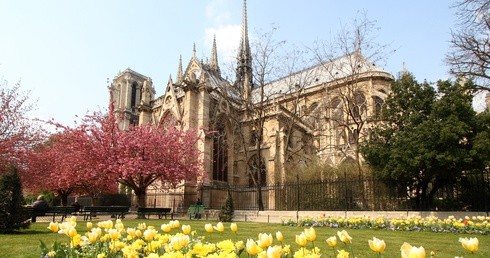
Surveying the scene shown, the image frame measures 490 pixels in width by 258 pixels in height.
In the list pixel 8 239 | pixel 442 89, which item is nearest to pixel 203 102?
pixel 442 89

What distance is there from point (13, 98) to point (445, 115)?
21309mm

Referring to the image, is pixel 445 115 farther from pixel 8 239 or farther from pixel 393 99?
pixel 8 239

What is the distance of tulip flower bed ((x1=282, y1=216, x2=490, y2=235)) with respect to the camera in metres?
10.2

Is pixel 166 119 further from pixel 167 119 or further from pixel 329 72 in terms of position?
pixel 329 72

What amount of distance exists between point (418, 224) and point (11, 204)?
11.9 metres

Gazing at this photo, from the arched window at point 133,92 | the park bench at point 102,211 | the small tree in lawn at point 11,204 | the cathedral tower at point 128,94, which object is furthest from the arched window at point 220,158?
the arched window at point 133,92

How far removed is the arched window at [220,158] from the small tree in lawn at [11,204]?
20072 millimetres

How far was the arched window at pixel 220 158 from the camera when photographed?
3045 centimetres

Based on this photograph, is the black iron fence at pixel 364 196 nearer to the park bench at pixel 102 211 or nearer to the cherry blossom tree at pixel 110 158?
the cherry blossom tree at pixel 110 158

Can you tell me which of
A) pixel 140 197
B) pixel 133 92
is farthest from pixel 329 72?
pixel 133 92

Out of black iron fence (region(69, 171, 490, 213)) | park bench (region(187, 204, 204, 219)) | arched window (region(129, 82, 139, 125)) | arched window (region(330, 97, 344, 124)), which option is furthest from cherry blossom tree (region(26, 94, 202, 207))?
Answer: arched window (region(129, 82, 139, 125))

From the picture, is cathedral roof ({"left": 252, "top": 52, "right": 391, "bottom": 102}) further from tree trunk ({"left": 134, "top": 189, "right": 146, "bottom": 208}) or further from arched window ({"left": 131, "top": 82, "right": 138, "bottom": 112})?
arched window ({"left": 131, "top": 82, "right": 138, "bottom": 112})

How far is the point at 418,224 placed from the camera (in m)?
11.5

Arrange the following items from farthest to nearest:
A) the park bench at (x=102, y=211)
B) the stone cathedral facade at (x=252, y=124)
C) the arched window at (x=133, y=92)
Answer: the arched window at (x=133, y=92), the stone cathedral facade at (x=252, y=124), the park bench at (x=102, y=211)
